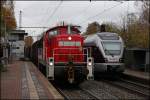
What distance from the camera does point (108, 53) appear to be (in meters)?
27.5

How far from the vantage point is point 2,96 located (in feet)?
48.9

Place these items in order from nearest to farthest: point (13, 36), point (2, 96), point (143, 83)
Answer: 1. point (2, 96)
2. point (143, 83)
3. point (13, 36)

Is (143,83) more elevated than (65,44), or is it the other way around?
(65,44)

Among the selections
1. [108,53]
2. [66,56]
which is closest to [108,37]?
[108,53]

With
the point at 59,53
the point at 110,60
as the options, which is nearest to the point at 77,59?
the point at 59,53

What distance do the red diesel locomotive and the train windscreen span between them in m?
4.16

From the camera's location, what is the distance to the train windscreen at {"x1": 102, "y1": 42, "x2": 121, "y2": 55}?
90.5 ft

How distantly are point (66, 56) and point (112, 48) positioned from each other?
20.3 ft

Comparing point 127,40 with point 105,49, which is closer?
point 105,49

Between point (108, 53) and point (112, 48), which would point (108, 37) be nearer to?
point (112, 48)

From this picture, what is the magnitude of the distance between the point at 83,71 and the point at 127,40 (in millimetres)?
35728

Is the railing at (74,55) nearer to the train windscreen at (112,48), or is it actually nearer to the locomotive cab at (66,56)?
the locomotive cab at (66,56)

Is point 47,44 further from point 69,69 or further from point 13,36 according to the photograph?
point 13,36

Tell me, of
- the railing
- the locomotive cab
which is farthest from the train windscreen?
the railing
